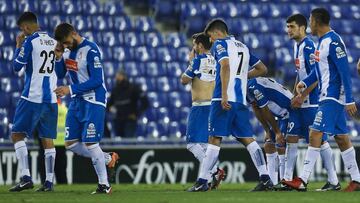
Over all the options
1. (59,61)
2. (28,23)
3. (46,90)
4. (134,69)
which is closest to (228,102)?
(59,61)

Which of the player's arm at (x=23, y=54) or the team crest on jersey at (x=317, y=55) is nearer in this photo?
the team crest on jersey at (x=317, y=55)

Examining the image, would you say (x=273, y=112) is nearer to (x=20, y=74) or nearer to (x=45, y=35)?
(x=45, y=35)

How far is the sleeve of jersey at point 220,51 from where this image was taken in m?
13.6

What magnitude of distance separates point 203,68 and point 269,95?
111cm

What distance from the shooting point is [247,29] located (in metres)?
25.0

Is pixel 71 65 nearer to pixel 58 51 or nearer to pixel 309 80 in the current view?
pixel 58 51

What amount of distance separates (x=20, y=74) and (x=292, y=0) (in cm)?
696

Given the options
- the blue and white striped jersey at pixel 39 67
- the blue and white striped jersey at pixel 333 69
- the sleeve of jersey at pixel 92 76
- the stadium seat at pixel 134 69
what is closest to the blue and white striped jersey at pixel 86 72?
the sleeve of jersey at pixel 92 76

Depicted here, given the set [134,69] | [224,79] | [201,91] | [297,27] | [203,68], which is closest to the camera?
[224,79]

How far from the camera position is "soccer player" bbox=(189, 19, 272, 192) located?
13711 millimetres

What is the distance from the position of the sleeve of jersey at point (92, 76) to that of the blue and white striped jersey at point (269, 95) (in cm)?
215

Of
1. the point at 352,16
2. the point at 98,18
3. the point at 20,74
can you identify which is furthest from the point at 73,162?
the point at 352,16

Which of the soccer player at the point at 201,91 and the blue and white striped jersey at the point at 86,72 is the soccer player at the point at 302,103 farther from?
the blue and white striped jersey at the point at 86,72

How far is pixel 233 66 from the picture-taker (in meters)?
13.8
